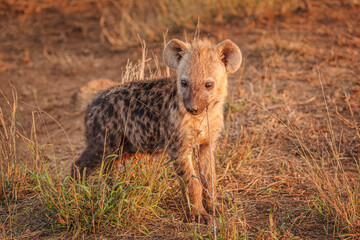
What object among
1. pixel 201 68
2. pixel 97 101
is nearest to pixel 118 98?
pixel 97 101

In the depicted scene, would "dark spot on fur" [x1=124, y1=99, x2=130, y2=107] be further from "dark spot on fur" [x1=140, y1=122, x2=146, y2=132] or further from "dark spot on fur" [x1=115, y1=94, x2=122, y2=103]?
"dark spot on fur" [x1=140, y1=122, x2=146, y2=132]

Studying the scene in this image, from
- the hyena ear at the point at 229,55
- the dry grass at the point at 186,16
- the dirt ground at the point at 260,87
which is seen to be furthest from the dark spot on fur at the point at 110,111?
the dry grass at the point at 186,16

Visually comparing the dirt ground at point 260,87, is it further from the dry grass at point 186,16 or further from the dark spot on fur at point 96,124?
the dark spot on fur at point 96,124

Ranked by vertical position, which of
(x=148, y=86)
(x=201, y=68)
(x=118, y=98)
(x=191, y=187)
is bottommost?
(x=191, y=187)

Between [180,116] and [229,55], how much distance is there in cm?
65

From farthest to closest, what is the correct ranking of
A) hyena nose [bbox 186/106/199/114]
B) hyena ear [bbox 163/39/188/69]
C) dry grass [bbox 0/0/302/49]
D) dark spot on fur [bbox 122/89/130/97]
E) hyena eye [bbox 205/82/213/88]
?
dry grass [bbox 0/0/302/49], dark spot on fur [bbox 122/89/130/97], hyena ear [bbox 163/39/188/69], hyena eye [bbox 205/82/213/88], hyena nose [bbox 186/106/199/114]

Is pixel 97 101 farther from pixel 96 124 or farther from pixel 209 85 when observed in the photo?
pixel 209 85

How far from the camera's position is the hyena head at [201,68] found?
10.2ft

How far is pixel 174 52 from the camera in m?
3.40

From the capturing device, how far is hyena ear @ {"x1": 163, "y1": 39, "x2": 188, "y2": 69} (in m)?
3.33

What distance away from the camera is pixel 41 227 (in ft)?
10.1

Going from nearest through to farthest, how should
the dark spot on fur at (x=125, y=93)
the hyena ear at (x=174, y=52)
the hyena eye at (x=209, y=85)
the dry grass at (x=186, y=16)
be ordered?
the hyena eye at (x=209, y=85)
the hyena ear at (x=174, y=52)
the dark spot on fur at (x=125, y=93)
the dry grass at (x=186, y=16)

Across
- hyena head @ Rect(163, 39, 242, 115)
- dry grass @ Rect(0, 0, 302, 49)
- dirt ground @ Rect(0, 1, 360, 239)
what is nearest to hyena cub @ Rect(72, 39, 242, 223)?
hyena head @ Rect(163, 39, 242, 115)

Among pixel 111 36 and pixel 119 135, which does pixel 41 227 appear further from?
pixel 111 36
